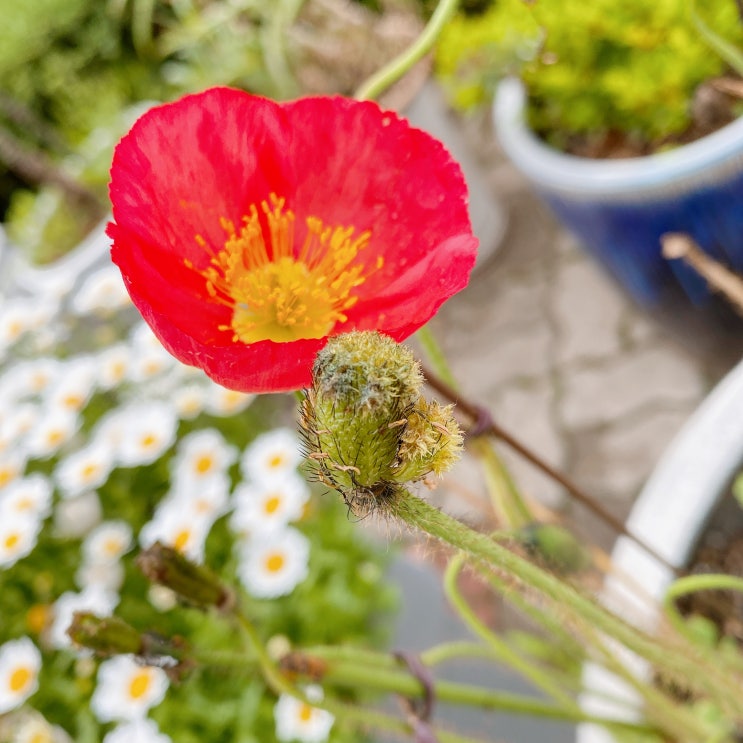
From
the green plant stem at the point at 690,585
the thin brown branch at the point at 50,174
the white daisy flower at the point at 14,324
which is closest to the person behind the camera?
the green plant stem at the point at 690,585

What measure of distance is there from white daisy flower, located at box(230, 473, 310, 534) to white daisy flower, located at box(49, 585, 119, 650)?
6.3 inches

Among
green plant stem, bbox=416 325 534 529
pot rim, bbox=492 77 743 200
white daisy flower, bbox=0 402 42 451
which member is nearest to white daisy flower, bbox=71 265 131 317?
white daisy flower, bbox=0 402 42 451

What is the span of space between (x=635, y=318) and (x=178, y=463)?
743 mm

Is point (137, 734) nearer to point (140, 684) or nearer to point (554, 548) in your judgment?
point (140, 684)

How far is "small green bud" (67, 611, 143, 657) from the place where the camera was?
1.26ft

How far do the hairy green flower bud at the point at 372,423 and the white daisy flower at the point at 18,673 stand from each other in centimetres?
75

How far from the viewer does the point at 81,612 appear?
1.29 feet

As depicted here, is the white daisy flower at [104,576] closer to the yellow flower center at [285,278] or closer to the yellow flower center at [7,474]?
the yellow flower center at [7,474]

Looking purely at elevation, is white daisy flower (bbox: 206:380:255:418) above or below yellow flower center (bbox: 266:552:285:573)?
below

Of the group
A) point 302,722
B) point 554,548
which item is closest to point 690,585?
point 554,548

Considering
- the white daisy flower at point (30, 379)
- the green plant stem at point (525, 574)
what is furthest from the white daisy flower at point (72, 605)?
the green plant stem at point (525, 574)

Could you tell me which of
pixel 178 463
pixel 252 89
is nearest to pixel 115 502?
pixel 178 463

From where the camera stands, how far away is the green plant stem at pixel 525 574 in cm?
27

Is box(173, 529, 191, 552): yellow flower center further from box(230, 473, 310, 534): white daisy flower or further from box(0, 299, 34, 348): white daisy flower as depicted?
box(0, 299, 34, 348): white daisy flower
